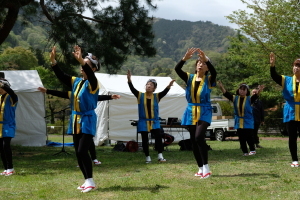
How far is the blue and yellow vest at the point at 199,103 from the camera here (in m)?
6.75

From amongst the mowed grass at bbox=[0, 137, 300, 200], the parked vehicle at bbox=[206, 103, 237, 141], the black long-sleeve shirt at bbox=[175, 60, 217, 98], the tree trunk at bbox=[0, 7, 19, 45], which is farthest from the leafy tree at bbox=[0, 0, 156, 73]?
the parked vehicle at bbox=[206, 103, 237, 141]

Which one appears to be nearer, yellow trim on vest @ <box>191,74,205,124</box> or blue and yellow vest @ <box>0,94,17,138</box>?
yellow trim on vest @ <box>191,74,205,124</box>

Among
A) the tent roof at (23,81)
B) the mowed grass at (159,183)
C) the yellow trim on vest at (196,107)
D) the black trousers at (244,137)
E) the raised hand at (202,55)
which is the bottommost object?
the mowed grass at (159,183)

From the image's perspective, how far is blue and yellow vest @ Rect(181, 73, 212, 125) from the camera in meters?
6.75

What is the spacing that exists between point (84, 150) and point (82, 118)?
42 cm

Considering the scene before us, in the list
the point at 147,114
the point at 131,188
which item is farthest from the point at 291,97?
the point at 147,114

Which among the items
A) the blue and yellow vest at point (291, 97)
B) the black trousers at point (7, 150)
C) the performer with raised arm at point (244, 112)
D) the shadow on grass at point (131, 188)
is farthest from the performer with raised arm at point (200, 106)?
the performer with raised arm at point (244, 112)

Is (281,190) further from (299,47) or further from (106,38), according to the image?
(299,47)

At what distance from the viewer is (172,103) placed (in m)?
18.5

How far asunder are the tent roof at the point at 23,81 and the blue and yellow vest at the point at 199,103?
437 inches

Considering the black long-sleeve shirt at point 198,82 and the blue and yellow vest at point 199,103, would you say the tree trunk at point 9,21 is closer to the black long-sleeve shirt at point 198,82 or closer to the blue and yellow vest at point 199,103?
the black long-sleeve shirt at point 198,82

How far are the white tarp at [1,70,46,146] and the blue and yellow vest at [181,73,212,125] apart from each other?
11.2 metres

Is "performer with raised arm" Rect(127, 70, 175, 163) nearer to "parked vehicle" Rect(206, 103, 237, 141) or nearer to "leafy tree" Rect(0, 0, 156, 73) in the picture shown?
"leafy tree" Rect(0, 0, 156, 73)

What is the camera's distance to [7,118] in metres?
7.88
